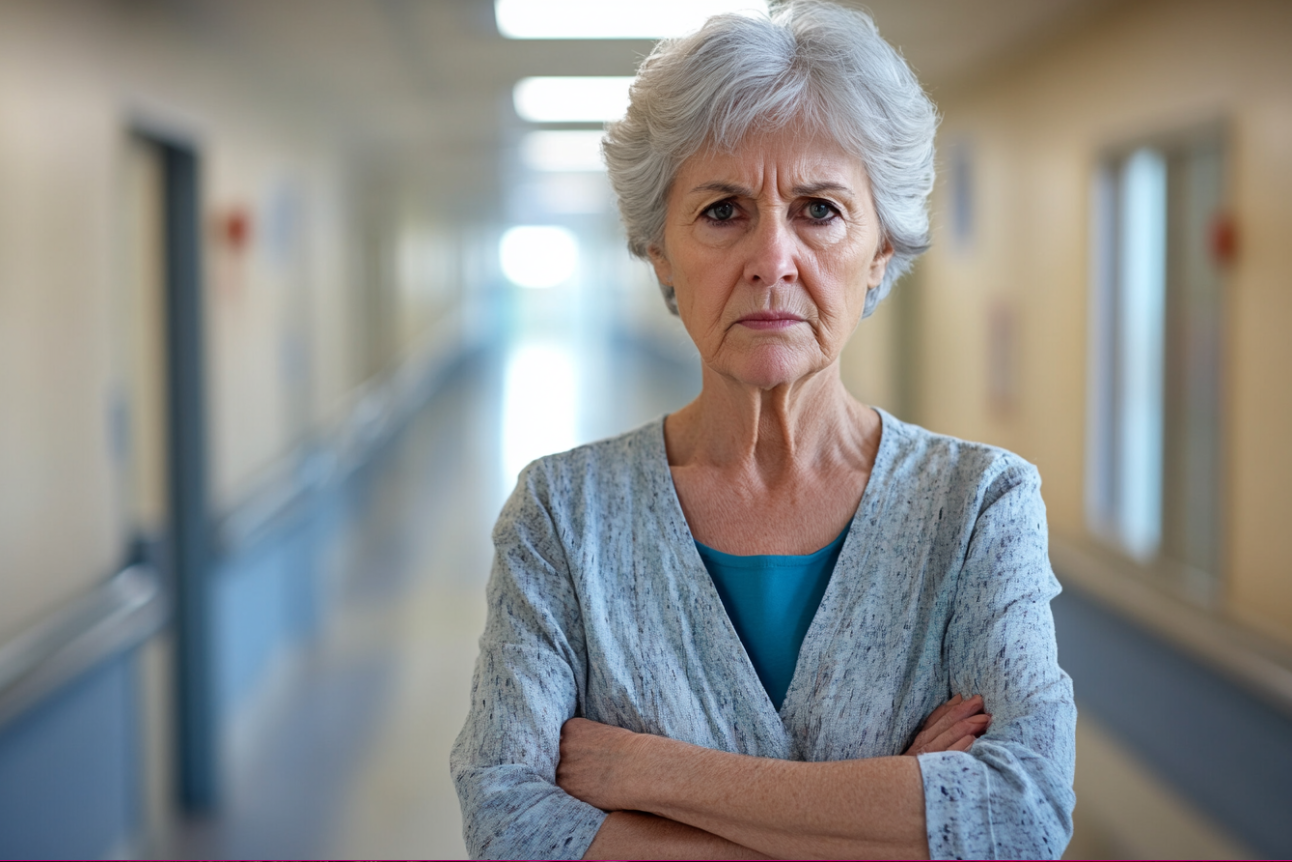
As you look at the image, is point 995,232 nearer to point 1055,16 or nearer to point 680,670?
point 1055,16

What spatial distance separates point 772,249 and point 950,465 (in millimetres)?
370

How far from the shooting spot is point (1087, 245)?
5.77 m

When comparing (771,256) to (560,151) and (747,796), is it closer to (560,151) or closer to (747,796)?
(747,796)

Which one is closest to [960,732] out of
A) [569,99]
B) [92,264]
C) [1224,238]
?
[1224,238]

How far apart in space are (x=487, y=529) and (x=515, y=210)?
13.6 m

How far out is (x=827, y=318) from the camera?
1499 millimetres

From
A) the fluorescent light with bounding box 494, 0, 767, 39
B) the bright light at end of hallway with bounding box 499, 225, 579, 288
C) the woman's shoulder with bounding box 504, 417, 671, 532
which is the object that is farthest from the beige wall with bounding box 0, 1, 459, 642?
the bright light at end of hallway with bounding box 499, 225, 579, 288

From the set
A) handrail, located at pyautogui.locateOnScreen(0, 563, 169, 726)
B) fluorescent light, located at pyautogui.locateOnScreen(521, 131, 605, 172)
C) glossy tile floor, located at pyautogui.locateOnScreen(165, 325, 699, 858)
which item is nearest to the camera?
handrail, located at pyautogui.locateOnScreen(0, 563, 169, 726)

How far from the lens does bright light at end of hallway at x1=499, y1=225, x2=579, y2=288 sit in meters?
38.1

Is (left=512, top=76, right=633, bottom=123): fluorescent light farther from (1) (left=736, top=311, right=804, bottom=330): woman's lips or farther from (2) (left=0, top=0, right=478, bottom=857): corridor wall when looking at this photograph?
(1) (left=736, top=311, right=804, bottom=330): woman's lips

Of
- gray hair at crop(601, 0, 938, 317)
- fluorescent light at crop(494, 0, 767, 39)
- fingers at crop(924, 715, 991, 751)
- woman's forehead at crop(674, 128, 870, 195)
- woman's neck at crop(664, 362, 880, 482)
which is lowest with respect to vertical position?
fingers at crop(924, 715, 991, 751)

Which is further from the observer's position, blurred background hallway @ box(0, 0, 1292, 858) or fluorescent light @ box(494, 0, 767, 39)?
fluorescent light @ box(494, 0, 767, 39)

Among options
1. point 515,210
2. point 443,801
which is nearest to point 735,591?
point 443,801

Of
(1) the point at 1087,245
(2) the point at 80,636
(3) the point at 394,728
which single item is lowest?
(3) the point at 394,728
